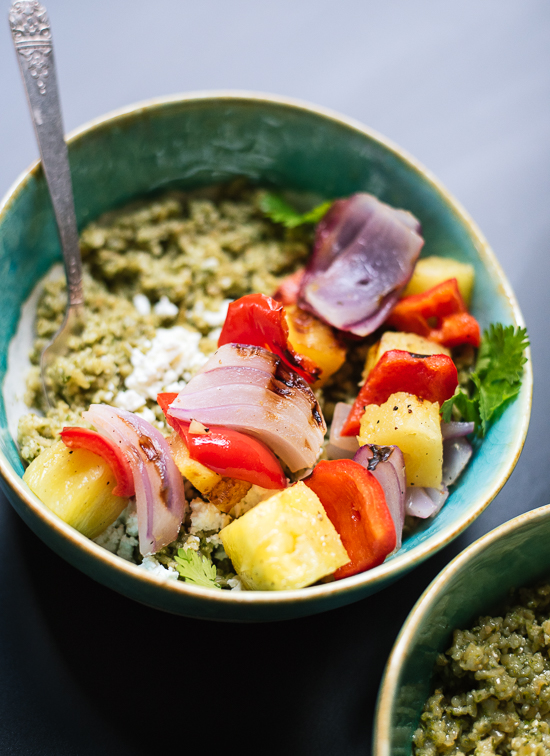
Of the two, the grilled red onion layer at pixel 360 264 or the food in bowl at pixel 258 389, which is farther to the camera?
the grilled red onion layer at pixel 360 264

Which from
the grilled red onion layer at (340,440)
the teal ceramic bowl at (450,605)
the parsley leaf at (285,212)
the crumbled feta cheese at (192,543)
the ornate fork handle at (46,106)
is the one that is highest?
the ornate fork handle at (46,106)

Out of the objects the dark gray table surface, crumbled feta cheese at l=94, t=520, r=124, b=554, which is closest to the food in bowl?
crumbled feta cheese at l=94, t=520, r=124, b=554

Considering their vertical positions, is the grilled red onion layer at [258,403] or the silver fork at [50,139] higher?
the silver fork at [50,139]

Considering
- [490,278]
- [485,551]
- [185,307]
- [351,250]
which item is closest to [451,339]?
[490,278]

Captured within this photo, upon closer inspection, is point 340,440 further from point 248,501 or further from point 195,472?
point 195,472

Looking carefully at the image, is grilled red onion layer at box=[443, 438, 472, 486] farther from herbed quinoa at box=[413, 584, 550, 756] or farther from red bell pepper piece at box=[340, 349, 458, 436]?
herbed quinoa at box=[413, 584, 550, 756]

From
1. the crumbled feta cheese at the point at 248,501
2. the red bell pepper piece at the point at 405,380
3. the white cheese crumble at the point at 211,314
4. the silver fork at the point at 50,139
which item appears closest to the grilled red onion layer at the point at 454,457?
the red bell pepper piece at the point at 405,380

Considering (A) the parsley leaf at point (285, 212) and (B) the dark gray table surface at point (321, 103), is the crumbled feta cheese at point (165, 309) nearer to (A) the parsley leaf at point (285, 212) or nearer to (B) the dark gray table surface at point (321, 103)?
(A) the parsley leaf at point (285, 212)
